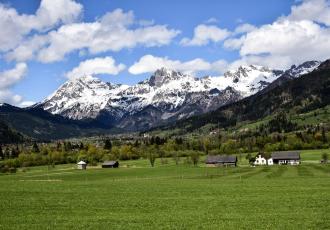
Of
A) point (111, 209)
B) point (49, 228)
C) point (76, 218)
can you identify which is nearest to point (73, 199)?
point (111, 209)

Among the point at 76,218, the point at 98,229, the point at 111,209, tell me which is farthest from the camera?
the point at 111,209

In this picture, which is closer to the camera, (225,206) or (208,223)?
(208,223)

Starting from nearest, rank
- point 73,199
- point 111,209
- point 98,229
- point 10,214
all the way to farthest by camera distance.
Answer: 1. point 98,229
2. point 10,214
3. point 111,209
4. point 73,199

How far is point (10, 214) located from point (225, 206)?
2216 cm

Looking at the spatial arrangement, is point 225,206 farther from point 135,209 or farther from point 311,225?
point 311,225

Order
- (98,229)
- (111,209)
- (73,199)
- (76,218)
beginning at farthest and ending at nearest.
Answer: (73,199) → (111,209) → (76,218) → (98,229)

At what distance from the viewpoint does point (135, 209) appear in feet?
172

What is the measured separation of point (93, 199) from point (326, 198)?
2870 cm

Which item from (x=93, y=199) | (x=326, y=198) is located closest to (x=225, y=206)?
(x=326, y=198)

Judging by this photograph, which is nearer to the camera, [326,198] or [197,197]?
[326,198]

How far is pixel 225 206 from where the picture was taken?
53.6m

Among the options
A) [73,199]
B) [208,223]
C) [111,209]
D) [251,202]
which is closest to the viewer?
[208,223]

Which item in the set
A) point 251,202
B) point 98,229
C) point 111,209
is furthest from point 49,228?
point 251,202

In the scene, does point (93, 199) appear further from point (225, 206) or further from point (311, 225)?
point (311, 225)
